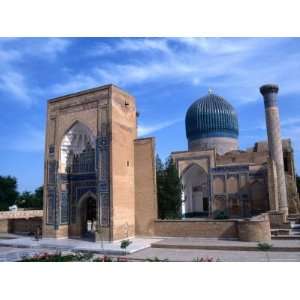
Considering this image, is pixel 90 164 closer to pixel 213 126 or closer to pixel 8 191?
pixel 213 126

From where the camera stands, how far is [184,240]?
31.7ft

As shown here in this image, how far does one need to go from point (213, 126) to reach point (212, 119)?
49 cm

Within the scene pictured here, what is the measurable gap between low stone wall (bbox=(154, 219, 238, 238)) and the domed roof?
12811 millimetres

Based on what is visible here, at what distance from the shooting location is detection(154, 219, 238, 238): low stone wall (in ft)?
31.5

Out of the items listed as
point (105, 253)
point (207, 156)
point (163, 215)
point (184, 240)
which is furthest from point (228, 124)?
point (105, 253)

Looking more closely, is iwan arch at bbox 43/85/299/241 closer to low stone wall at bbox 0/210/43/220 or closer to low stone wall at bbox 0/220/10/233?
low stone wall at bbox 0/220/10/233

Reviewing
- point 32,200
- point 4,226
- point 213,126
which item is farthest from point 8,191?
point 213,126

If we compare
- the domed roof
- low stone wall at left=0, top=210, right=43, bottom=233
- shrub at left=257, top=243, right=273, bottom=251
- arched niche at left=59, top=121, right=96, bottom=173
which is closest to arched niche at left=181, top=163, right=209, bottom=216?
the domed roof

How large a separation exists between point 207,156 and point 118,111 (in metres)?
9.64

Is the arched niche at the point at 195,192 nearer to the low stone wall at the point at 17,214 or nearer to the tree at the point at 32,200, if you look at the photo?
the low stone wall at the point at 17,214

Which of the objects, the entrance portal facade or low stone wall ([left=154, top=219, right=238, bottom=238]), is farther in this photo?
the entrance portal facade

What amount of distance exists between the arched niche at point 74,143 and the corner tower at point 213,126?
11418mm
